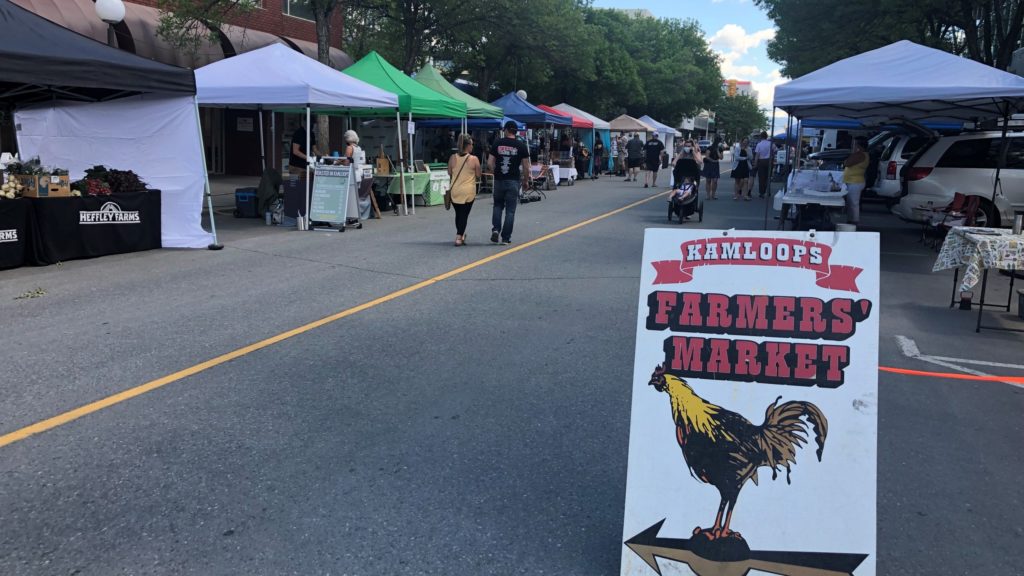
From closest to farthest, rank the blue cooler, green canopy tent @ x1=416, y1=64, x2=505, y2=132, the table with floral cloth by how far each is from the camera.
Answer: the table with floral cloth
the blue cooler
green canopy tent @ x1=416, y1=64, x2=505, y2=132

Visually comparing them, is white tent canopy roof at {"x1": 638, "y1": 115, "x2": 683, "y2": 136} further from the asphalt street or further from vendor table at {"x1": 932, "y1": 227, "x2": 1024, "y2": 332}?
vendor table at {"x1": 932, "y1": 227, "x2": 1024, "y2": 332}

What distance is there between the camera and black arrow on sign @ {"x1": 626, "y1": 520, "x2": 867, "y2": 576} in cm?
268

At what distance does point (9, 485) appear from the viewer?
363 cm

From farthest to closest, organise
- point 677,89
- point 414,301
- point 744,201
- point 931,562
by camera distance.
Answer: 1. point 677,89
2. point 744,201
3. point 414,301
4. point 931,562

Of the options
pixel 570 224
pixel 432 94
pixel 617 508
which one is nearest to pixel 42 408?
pixel 617 508

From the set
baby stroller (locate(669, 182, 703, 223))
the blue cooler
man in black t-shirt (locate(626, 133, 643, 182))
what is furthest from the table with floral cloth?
man in black t-shirt (locate(626, 133, 643, 182))

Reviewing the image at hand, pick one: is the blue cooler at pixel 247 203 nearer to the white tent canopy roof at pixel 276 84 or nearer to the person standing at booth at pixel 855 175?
the white tent canopy roof at pixel 276 84

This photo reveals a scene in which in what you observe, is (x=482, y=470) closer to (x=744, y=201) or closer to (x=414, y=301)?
(x=414, y=301)

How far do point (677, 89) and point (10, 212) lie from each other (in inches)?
2241

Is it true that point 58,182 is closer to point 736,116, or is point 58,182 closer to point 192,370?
point 192,370

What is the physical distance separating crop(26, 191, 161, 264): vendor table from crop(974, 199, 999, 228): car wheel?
1254 cm

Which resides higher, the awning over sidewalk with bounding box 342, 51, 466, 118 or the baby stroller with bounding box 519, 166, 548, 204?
the awning over sidewalk with bounding box 342, 51, 466, 118

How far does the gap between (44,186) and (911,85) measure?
1168 centimetres

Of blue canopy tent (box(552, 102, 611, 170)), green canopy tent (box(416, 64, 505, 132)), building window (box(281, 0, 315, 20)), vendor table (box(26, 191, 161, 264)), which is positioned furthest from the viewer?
blue canopy tent (box(552, 102, 611, 170))
